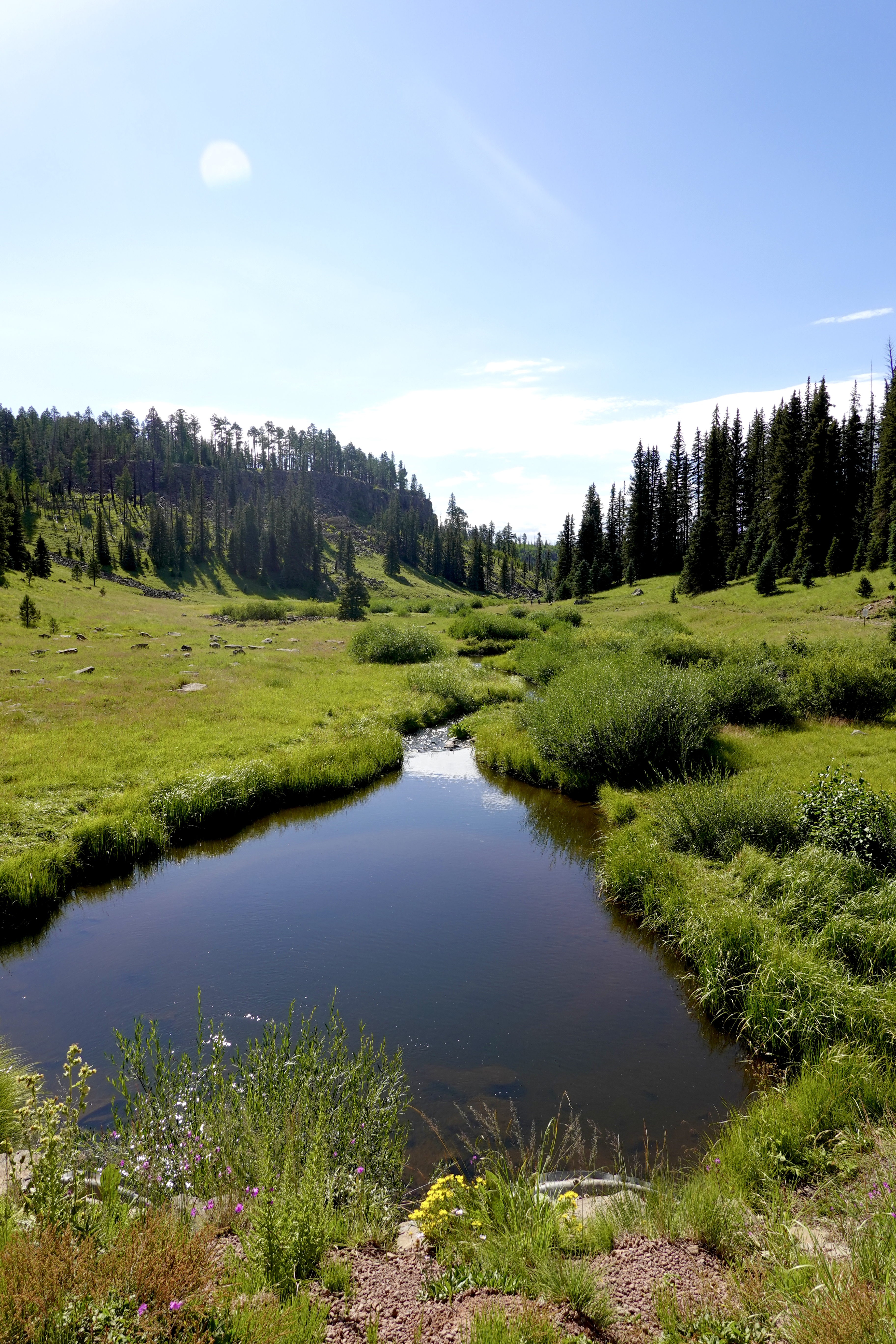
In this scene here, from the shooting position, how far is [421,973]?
10758 millimetres

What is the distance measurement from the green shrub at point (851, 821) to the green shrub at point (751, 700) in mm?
9671

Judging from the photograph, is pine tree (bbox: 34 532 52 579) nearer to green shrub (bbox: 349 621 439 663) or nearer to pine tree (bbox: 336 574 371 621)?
pine tree (bbox: 336 574 371 621)

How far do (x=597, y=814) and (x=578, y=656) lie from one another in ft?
51.5

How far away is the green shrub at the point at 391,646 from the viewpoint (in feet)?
136

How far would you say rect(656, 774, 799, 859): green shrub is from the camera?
13.3m

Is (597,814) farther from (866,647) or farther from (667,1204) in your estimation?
(866,647)

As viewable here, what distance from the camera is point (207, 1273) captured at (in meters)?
4.20

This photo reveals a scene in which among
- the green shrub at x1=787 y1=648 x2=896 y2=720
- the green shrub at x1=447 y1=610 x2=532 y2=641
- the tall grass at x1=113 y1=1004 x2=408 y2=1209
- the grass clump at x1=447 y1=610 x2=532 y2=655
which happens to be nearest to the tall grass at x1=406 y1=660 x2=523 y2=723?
the green shrub at x1=787 y1=648 x2=896 y2=720

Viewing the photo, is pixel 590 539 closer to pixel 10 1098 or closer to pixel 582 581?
pixel 582 581

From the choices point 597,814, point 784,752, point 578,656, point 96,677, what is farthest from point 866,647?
point 96,677

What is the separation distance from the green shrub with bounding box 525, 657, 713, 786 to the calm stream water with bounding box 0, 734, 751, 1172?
3.18 metres

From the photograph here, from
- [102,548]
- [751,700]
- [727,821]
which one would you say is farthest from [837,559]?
[102,548]

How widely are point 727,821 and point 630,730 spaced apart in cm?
548

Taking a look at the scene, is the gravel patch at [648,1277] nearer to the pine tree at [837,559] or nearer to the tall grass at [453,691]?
the tall grass at [453,691]
